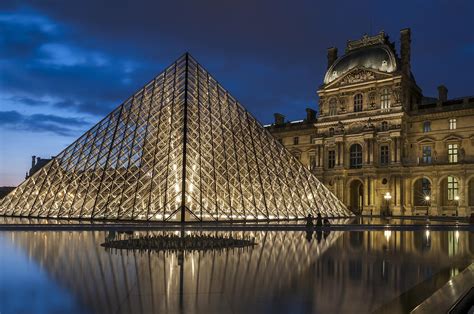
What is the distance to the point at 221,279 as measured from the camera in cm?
697

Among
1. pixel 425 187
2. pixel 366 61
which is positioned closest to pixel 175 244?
pixel 425 187

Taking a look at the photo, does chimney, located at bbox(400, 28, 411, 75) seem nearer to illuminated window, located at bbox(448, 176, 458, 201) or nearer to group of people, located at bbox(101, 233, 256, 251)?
illuminated window, located at bbox(448, 176, 458, 201)

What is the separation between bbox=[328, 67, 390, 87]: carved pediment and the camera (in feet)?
131

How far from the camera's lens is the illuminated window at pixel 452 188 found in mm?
37969

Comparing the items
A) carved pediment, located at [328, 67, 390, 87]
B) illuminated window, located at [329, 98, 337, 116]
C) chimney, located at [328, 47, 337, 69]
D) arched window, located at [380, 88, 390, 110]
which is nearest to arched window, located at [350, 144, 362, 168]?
illuminated window, located at [329, 98, 337, 116]

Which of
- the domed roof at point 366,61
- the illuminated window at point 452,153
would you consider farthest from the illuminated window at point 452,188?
the domed roof at point 366,61

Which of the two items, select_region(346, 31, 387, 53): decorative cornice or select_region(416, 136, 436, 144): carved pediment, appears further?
select_region(346, 31, 387, 53): decorative cornice

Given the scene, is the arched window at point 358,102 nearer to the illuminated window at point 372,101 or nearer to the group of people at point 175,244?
the illuminated window at point 372,101

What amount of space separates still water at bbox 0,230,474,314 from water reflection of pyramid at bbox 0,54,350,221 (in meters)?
9.99

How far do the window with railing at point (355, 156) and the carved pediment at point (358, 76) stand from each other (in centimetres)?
570

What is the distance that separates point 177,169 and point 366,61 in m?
25.9

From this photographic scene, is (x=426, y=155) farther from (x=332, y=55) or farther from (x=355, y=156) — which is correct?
(x=332, y=55)

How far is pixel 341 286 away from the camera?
6.53 metres

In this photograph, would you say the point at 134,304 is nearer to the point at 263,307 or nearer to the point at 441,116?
the point at 263,307
